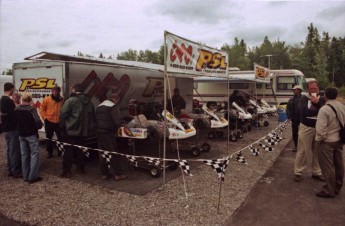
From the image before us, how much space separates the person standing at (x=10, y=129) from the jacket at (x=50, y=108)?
3.68 feet

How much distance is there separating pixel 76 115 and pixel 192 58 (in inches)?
108

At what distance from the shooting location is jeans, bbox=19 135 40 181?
584 centimetres

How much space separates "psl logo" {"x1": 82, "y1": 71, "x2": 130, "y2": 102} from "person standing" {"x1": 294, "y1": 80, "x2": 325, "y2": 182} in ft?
15.0

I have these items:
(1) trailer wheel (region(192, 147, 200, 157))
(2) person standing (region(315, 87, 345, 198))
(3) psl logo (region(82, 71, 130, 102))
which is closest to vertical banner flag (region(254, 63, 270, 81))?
(1) trailer wheel (region(192, 147, 200, 157))

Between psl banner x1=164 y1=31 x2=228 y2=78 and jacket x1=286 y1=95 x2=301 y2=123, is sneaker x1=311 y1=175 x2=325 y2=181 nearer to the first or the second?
jacket x1=286 y1=95 x2=301 y2=123

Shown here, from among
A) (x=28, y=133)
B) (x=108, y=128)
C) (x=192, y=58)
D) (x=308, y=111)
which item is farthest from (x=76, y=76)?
(x=308, y=111)

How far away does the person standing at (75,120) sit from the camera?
6086 mm

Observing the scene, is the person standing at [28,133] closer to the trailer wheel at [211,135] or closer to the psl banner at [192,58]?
the psl banner at [192,58]

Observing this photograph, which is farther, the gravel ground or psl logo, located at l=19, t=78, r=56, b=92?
psl logo, located at l=19, t=78, r=56, b=92

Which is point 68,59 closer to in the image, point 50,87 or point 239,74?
point 50,87

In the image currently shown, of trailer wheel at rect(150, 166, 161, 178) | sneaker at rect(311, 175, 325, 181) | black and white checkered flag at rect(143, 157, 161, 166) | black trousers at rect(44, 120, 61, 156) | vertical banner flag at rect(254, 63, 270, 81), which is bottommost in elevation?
sneaker at rect(311, 175, 325, 181)

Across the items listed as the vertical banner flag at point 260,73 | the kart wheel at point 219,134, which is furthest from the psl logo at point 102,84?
the vertical banner flag at point 260,73

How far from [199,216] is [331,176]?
2.57 meters

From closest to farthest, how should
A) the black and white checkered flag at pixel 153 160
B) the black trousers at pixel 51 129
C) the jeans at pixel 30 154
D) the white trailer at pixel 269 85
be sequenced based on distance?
the black and white checkered flag at pixel 153 160 < the jeans at pixel 30 154 < the black trousers at pixel 51 129 < the white trailer at pixel 269 85
